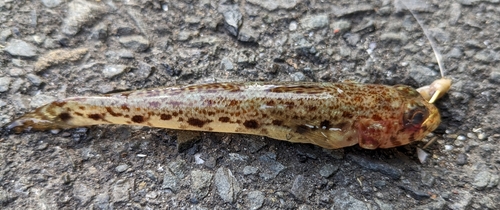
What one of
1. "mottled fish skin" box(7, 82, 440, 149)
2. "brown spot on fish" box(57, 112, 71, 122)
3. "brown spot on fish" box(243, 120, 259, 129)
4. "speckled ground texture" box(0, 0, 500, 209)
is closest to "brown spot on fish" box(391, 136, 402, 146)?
"mottled fish skin" box(7, 82, 440, 149)

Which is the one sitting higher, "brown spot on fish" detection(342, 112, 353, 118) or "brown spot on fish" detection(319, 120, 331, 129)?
"brown spot on fish" detection(342, 112, 353, 118)

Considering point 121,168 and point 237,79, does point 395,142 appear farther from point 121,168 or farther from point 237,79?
point 121,168

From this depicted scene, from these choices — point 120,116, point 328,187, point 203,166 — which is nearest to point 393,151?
point 328,187

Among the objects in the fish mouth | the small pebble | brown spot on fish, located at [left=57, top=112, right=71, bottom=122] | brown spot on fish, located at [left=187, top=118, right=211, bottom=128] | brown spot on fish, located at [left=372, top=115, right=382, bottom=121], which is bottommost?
the small pebble

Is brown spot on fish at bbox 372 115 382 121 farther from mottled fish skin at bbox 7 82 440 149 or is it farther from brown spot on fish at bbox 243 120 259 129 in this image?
brown spot on fish at bbox 243 120 259 129

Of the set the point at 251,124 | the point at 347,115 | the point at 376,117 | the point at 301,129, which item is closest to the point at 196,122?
the point at 251,124

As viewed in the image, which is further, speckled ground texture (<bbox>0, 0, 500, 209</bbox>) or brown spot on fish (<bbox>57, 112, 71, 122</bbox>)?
brown spot on fish (<bbox>57, 112, 71, 122</bbox>)

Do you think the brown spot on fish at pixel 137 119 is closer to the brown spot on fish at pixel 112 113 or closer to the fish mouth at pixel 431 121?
the brown spot on fish at pixel 112 113

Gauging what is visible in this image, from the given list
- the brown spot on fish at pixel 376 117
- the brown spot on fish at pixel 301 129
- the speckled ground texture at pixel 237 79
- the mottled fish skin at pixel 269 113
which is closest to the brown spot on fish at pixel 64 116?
the mottled fish skin at pixel 269 113
